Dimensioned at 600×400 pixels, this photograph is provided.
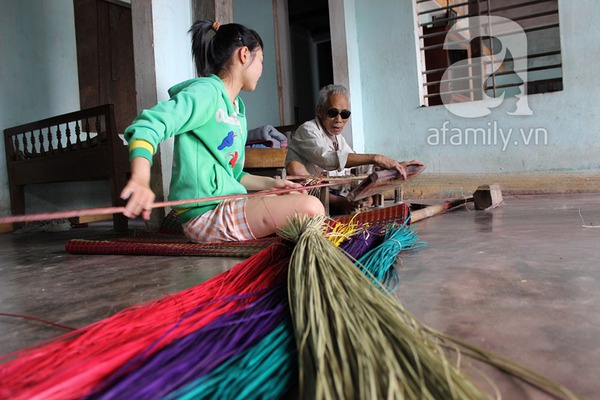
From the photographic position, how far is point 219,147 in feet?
5.91

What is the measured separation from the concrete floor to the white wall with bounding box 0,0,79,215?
7.93ft

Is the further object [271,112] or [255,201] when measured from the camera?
[271,112]

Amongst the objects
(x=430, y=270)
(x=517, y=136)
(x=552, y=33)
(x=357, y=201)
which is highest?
(x=552, y=33)

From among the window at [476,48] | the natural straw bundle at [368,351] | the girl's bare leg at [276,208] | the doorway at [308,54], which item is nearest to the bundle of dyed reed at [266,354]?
the natural straw bundle at [368,351]

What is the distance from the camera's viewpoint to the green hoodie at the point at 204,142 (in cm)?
159

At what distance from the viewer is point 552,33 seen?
30.9ft

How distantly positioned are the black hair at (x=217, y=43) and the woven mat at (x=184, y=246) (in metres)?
0.77

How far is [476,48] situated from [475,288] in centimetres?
602

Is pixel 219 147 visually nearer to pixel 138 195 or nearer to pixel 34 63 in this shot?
pixel 138 195

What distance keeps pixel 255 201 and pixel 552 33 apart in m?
10.2

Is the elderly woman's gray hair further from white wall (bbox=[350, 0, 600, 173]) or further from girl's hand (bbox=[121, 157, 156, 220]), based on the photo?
girl's hand (bbox=[121, 157, 156, 220])

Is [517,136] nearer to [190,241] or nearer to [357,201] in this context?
[357,201]

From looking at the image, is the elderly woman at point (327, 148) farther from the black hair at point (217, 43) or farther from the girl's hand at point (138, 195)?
the girl's hand at point (138, 195)

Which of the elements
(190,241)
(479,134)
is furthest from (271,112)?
(190,241)
